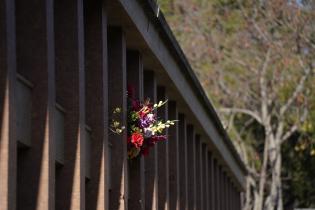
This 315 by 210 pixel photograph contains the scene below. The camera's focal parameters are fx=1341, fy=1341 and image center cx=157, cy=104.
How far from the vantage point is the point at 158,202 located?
2644cm

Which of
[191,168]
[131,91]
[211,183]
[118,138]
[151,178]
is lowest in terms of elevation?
[118,138]

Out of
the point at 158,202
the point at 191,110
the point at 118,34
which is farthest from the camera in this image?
the point at 191,110

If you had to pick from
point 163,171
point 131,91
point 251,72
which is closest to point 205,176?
point 163,171

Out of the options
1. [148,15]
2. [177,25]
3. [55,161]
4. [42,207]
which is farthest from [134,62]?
[177,25]

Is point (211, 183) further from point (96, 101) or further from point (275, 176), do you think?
point (275, 176)


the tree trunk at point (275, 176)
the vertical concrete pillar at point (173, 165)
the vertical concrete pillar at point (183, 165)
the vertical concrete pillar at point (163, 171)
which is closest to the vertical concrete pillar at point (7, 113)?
the vertical concrete pillar at point (163, 171)

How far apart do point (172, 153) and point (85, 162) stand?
32.7 ft

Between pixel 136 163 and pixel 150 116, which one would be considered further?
pixel 136 163

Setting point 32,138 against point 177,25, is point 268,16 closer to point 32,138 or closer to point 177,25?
point 177,25

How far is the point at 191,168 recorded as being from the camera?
3262 cm

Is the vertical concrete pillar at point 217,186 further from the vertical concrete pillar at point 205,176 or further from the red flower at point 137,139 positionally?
the red flower at point 137,139

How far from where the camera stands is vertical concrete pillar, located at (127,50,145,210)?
22.8 m

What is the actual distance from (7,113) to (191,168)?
61.8 feet

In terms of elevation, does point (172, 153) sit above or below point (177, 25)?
below
